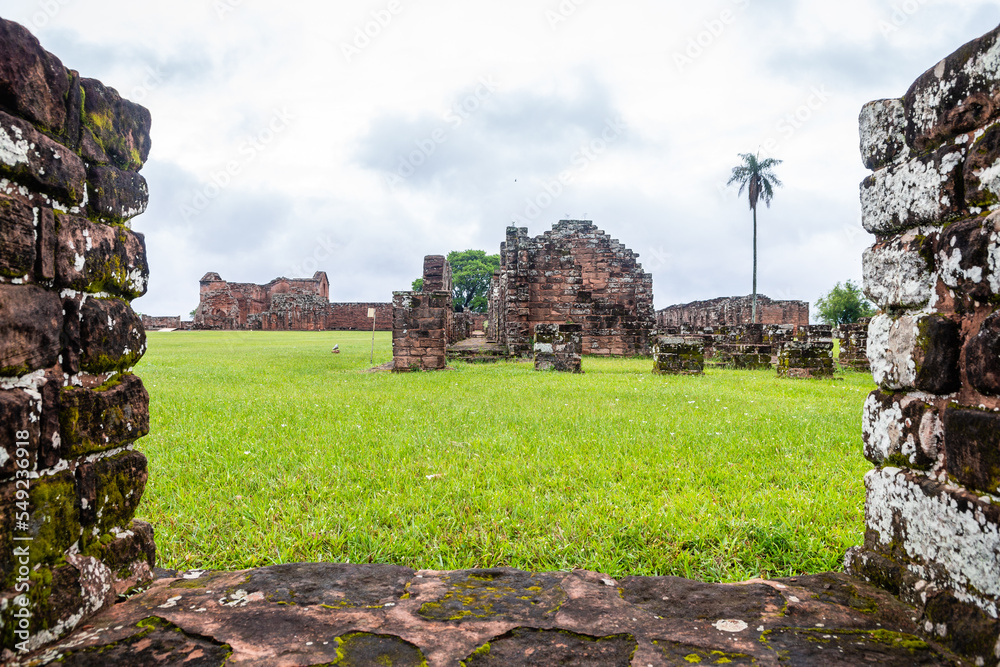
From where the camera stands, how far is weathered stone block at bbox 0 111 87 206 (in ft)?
4.92

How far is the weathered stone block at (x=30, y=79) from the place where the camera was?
1.51 meters

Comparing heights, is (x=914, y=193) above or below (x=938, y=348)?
above

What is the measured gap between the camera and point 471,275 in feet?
178

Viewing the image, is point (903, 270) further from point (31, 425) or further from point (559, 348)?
point (559, 348)

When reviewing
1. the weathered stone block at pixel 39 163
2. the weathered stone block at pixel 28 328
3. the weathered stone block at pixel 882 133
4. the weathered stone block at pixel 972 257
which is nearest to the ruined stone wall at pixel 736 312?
the weathered stone block at pixel 882 133

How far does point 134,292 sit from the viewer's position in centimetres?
211

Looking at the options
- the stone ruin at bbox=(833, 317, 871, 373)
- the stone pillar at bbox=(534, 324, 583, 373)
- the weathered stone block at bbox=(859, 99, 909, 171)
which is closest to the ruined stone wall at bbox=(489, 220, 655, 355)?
the stone pillar at bbox=(534, 324, 583, 373)

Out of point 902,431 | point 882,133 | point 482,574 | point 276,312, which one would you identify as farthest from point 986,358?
point 276,312

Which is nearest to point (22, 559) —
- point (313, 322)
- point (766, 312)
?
point (766, 312)

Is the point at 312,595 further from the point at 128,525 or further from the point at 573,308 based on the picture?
the point at 573,308

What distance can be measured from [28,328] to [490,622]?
5.42 ft

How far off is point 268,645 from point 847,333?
16.5 m

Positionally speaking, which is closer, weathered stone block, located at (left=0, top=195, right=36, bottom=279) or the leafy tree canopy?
weathered stone block, located at (left=0, top=195, right=36, bottom=279)

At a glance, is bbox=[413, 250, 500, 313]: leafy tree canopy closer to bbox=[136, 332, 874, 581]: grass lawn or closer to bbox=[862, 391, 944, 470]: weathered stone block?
bbox=[136, 332, 874, 581]: grass lawn
